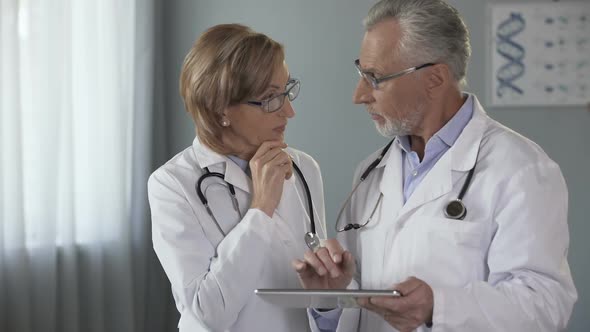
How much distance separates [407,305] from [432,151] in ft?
1.43

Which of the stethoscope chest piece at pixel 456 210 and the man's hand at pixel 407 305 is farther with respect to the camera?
the stethoscope chest piece at pixel 456 210

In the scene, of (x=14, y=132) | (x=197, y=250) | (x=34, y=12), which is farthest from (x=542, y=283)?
(x=34, y=12)

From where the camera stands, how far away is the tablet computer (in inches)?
54.9

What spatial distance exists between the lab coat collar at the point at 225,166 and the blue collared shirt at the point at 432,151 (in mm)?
389

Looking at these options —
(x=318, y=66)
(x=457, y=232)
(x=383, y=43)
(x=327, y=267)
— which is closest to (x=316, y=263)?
(x=327, y=267)

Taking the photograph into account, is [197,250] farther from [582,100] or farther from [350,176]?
[582,100]

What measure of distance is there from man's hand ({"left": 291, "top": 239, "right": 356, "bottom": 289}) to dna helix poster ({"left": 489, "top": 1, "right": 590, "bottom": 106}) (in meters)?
2.47

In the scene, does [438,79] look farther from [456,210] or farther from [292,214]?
[292,214]

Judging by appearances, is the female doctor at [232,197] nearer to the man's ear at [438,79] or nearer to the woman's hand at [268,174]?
the woman's hand at [268,174]

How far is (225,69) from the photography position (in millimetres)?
1845

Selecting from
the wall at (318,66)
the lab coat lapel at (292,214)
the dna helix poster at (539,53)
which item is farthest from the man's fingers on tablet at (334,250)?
the dna helix poster at (539,53)

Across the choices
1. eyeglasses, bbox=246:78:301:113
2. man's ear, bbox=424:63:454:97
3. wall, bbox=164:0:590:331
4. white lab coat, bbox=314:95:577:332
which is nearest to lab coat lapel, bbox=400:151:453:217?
white lab coat, bbox=314:95:577:332

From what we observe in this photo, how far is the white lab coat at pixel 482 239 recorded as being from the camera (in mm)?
1487

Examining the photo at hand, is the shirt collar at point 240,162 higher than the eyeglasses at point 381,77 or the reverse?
the reverse
